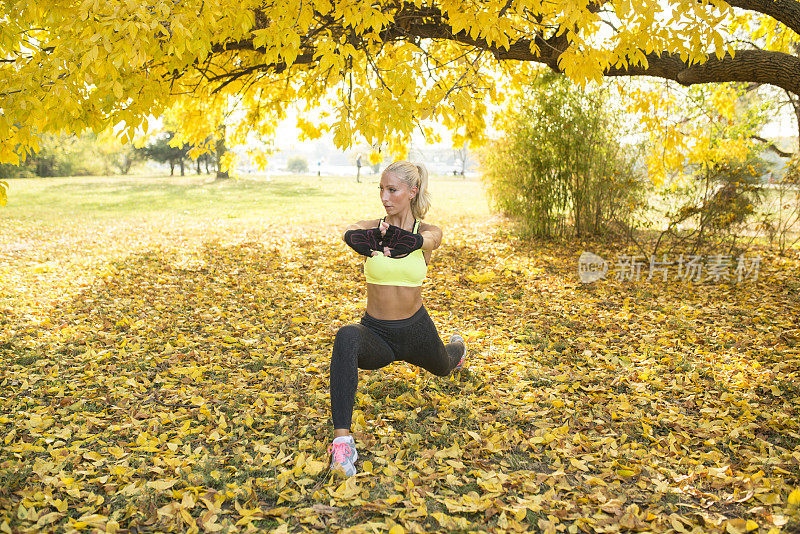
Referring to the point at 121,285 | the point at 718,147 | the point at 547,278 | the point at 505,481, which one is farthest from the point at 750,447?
the point at 718,147

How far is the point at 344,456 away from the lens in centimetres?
282

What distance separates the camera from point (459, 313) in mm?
6074

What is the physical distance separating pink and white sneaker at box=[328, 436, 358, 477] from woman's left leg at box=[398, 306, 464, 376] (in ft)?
2.09

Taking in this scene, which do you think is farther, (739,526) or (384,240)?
(384,240)

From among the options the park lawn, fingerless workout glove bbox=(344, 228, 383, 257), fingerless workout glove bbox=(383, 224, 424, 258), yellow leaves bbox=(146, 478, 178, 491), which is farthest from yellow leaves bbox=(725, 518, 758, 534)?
yellow leaves bbox=(146, 478, 178, 491)

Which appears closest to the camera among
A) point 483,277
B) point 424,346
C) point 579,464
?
point 579,464

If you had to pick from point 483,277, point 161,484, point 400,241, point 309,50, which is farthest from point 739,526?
point 309,50

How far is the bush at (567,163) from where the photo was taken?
925 cm

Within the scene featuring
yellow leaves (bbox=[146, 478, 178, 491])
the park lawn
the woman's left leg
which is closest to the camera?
the park lawn

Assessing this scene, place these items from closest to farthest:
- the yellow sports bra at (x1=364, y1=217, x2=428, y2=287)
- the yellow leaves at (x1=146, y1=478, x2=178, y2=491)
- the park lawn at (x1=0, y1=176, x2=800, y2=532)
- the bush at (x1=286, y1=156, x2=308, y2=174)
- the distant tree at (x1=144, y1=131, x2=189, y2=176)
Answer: the park lawn at (x1=0, y1=176, x2=800, y2=532), the yellow leaves at (x1=146, y1=478, x2=178, y2=491), the yellow sports bra at (x1=364, y1=217, x2=428, y2=287), the distant tree at (x1=144, y1=131, x2=189, y2=176), the bush at (x1=286, y1=156, x2=308, y2=174)

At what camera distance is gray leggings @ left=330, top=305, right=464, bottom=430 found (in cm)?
288

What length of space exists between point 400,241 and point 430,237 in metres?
0.25

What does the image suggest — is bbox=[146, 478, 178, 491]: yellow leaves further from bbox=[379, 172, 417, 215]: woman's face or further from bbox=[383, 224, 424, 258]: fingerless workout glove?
bbox=[379, 172, 417, 215]: woman's face

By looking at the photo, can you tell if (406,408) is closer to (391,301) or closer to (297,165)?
(391,301)
